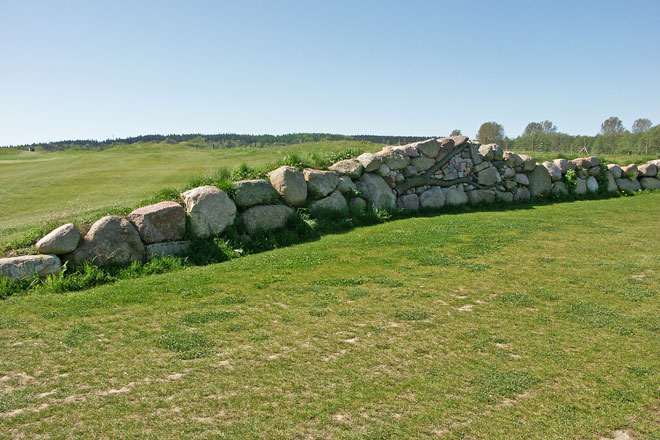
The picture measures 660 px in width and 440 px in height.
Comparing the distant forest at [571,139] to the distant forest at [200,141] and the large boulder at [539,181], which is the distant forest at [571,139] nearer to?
the large boulder at [539,181]

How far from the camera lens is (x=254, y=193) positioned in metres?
9.72

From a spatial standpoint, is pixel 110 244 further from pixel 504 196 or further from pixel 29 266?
pixel 504 196

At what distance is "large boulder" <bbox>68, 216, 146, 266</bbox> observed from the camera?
7.46 m

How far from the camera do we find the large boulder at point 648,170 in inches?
707

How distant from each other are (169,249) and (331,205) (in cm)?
417

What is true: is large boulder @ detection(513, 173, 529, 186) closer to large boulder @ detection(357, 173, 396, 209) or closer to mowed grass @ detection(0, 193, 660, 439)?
large boulder @ detection(357, 173, 396, 209)

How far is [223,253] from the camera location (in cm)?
856

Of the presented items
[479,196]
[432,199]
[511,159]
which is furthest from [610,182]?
[432,199]

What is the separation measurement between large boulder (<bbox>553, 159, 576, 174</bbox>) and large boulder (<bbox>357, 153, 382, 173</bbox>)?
26.7 feet

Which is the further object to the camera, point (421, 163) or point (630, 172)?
point (630, 172)

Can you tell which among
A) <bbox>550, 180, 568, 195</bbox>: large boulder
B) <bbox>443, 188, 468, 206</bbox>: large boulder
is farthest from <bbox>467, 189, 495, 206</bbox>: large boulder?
<bbox>550, 180, 568, 195</bbox>: large boulder

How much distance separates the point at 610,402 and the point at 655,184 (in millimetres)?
18231

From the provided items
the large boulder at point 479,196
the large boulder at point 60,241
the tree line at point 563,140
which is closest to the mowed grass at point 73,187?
the large boulder at point 60,241

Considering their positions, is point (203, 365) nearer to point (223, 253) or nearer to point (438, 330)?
point (438, 330)
